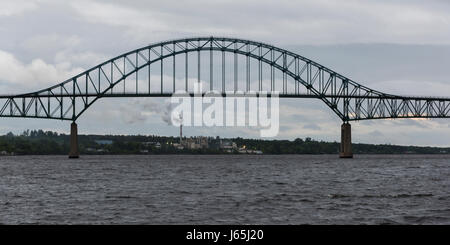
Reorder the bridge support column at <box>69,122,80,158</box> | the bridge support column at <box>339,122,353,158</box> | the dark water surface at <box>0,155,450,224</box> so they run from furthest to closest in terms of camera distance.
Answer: the bridge support column at <box>339,122,353,158</box>
the bridge support column at <box>69,122,80,158</box>
the dark water surface at <box>0,155,450,224</box>

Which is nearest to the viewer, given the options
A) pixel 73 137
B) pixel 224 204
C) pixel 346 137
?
pixel 224 204

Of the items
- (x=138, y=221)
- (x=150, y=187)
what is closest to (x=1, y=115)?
(x=150, y=187)

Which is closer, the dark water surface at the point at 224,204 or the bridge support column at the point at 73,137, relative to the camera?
the dark water surface at the point at 224,204

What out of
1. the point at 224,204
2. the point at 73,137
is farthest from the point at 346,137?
the point at 224,204

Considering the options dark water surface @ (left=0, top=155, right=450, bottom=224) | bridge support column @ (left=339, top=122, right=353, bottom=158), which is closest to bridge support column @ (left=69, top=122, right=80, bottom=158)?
bridge support column @ (left=339, top=122, right=353, bottom=158)

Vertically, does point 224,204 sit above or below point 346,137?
below

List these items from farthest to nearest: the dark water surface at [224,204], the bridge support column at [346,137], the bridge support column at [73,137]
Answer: the bridge support column at [346,137], the bridge support column at [73,137], the dark water surface at [224,204]

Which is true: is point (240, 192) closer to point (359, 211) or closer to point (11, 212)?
point (359, 211)

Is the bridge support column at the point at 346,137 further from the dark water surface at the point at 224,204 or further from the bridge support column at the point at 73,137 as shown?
the dark water surface at the point at 224,204

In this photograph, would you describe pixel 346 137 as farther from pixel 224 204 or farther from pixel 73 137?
pixel 224 204

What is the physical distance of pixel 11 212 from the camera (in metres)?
34.4

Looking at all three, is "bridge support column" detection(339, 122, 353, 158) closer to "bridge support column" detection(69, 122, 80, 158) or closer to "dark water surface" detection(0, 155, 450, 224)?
"bridge support column" detection(69, 122, 80, 158)

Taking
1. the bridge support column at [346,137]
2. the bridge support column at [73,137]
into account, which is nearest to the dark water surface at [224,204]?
the bridge support column at [73,137]
